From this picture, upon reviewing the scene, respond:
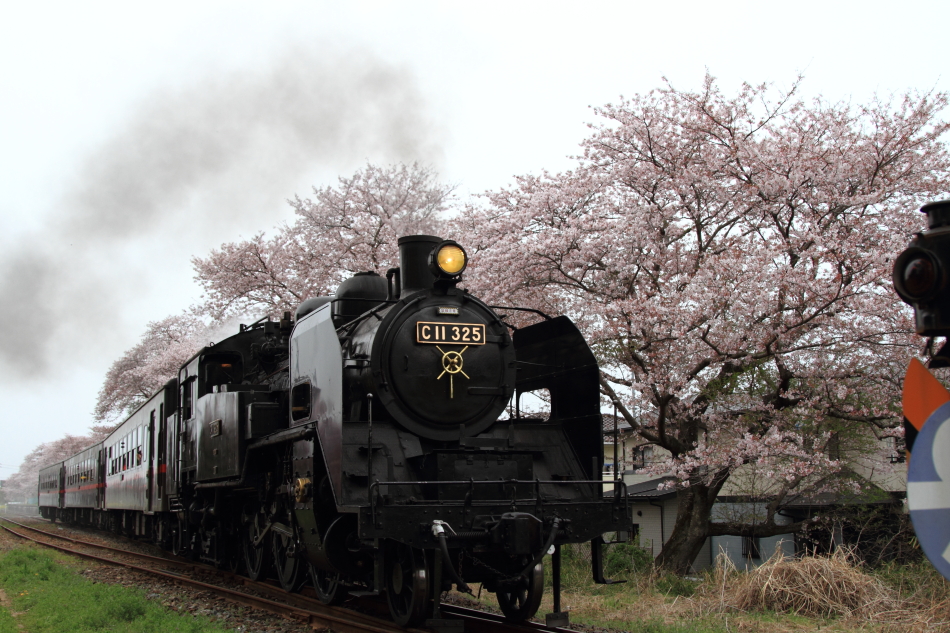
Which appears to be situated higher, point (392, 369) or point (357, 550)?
point (392, 369)

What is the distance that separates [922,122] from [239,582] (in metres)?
11.8

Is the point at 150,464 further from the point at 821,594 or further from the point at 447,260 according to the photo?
the point at 821,594

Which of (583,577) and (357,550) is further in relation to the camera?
(583,577)

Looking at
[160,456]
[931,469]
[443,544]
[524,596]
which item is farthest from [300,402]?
[160,456]

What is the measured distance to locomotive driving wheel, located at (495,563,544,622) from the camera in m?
6.41

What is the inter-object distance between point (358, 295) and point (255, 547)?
3370 millimetres

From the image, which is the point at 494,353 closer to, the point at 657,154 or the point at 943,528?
the point at 943,528

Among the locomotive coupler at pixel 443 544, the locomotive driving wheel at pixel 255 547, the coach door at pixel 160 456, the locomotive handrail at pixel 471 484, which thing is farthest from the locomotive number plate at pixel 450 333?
the coach door at pixel 160 456

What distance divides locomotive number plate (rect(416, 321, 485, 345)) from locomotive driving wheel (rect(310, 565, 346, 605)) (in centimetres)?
226

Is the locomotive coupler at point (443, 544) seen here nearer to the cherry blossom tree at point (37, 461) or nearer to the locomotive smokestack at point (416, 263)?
the locomotive smokestack at point (416, 263)

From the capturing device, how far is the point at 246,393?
26.9 feet

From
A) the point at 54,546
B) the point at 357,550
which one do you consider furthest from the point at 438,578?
the point at 54,546

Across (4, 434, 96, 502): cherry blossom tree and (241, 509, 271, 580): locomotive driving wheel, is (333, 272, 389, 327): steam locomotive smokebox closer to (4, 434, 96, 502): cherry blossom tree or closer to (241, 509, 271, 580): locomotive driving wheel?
(241, 509, 271, 580): locomotive driving wheel

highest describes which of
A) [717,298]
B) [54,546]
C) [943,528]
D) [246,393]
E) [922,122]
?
[922,122]
